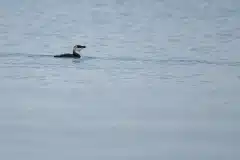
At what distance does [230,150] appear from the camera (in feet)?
40.7

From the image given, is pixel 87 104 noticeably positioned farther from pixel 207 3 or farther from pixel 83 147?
pixel 207 3

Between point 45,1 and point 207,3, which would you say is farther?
point 45,1

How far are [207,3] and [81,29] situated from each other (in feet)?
35.9

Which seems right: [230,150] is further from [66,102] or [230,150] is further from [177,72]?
Answer: [177,72]

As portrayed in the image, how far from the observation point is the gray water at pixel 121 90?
41.1 ft

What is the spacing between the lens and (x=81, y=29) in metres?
29.0

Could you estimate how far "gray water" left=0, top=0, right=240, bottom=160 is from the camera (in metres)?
12.5

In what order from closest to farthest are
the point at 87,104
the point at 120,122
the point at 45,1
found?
1. the point at 120,122
2. the point at 87,104
3. the point at 45,1

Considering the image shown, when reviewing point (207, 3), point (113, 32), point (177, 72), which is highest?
point (207, 3)

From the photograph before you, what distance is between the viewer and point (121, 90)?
16531mm

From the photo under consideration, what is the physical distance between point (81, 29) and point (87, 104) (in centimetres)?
1399

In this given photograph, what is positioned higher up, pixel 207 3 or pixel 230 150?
Result: pixel 207 3

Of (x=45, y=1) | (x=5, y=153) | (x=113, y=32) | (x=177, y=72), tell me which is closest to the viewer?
(x=5, y=153)

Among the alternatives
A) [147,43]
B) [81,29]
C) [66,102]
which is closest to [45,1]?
[81,29]
